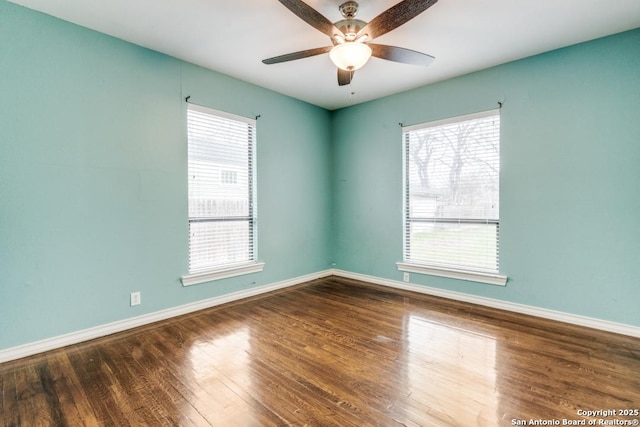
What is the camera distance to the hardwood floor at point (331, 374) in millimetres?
1672

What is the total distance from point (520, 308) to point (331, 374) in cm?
239

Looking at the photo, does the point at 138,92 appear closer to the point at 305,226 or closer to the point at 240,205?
the point at 240,205

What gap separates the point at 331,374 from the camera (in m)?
2.07

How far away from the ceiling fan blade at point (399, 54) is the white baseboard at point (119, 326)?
3.03 m

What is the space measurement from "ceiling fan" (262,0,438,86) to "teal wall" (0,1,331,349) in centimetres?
138

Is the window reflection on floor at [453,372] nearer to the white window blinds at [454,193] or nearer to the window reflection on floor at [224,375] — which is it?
the window reflection on floor at [224,375]

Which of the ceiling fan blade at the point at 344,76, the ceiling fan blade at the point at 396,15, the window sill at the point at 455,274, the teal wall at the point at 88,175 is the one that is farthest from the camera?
the window sill at the point at 455,274

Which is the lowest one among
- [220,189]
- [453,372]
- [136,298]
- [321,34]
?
[453,372]

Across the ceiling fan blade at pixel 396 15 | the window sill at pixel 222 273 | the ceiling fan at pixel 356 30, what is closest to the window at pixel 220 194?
the window sill at pixel 222 273

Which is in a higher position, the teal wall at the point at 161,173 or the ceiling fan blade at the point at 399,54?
the ceiling fan blade at the point at 399,54

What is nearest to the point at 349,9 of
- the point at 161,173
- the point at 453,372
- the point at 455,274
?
the point at 161,173

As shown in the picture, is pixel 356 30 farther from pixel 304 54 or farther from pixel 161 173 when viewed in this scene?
pixel 161 173

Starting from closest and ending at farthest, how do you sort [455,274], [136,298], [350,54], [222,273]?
[350,54]
[136,298]
[222,273]
[455,274]

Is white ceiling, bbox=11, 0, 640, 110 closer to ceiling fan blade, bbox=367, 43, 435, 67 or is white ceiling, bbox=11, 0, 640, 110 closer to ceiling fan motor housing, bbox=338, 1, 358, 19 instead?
ceiling fan motor housing, bbox=338, 1, 358, 19
